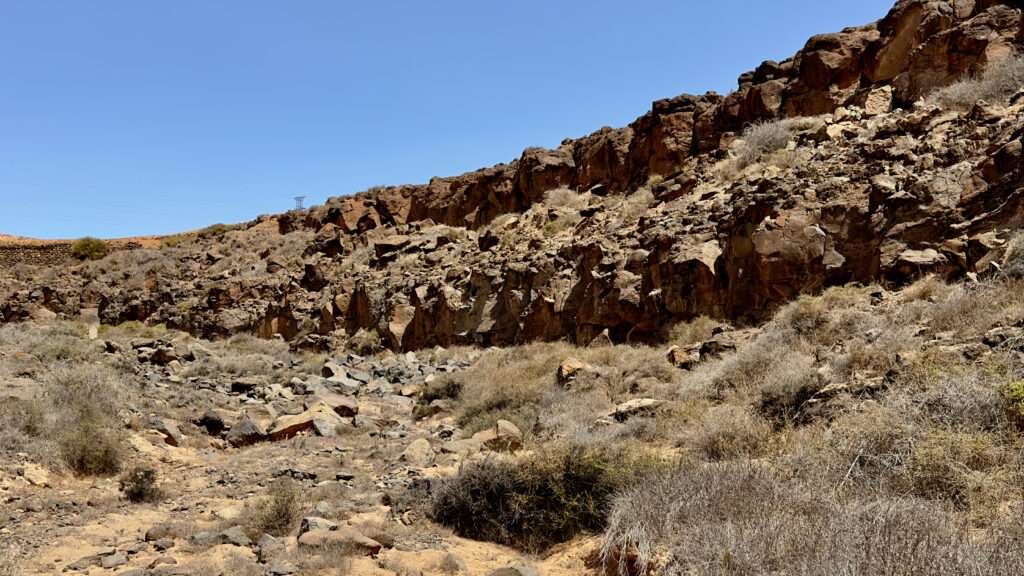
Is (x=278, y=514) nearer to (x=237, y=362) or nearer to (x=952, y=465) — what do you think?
(x=952, y=465)

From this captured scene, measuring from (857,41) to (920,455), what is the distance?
48.2 feet

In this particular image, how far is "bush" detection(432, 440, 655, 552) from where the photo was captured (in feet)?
18.3

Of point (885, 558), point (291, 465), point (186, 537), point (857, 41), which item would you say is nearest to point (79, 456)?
point (291, 465)

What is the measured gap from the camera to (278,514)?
601 cm

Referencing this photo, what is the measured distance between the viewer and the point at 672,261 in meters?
12.9

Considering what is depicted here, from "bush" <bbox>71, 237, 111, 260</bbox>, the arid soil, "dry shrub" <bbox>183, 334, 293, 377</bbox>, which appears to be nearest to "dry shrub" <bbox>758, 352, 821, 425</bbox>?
the arid soil

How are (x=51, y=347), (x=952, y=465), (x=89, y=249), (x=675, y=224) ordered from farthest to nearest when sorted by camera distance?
1. (x=89, y=249)
2. (x=675, y=224)
3. (x=51, y=347)
4. (x=952, y=465)

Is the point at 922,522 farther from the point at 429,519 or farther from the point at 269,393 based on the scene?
the point at 269,393

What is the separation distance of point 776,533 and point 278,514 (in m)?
4.29

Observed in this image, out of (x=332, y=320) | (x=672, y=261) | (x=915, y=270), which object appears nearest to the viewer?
(x=915, y=270)

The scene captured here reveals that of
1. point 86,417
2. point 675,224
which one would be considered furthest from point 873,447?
point 675,224

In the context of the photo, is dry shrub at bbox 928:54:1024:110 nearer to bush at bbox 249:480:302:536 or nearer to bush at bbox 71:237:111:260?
bush at bbox 249:480:302:536

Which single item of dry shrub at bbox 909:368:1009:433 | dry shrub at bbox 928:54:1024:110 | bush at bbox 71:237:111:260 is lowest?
dry shrub at bbox 909:368:1009:433

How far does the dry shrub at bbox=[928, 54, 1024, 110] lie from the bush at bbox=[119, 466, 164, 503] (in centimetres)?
1303
